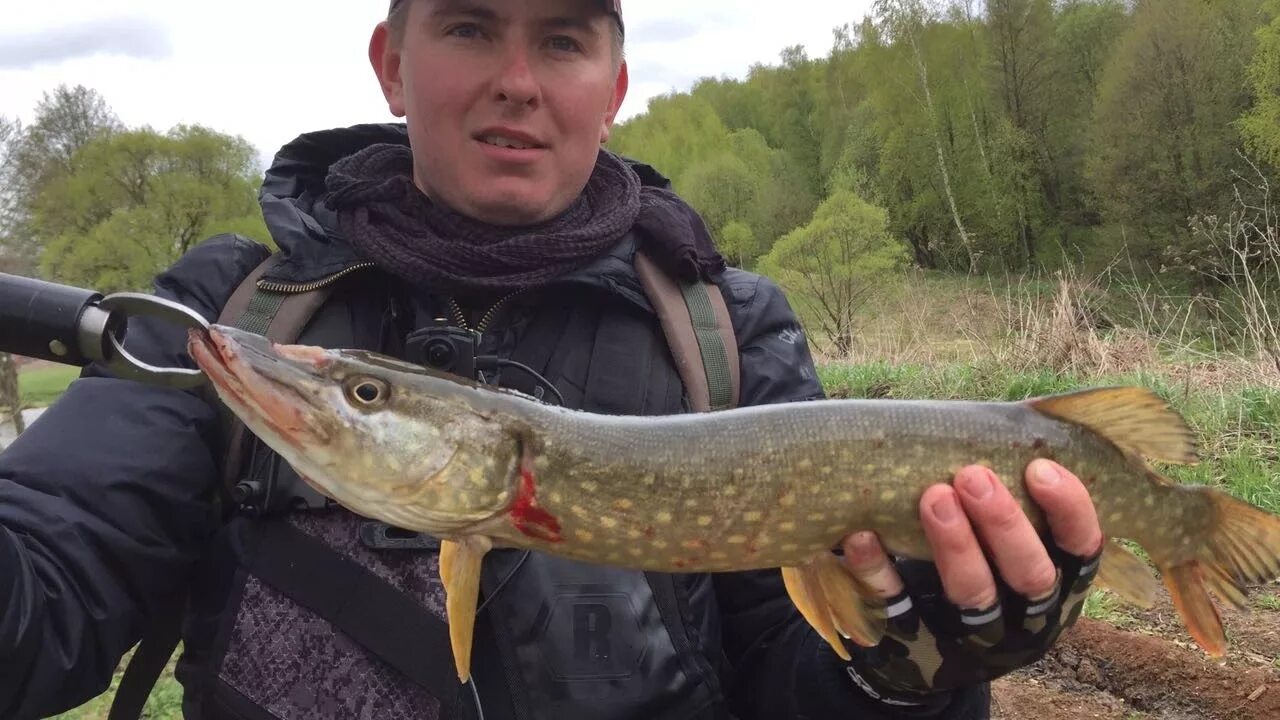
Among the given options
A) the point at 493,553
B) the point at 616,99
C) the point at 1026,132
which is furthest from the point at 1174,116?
the point at 493,553

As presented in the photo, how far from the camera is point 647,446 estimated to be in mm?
1748

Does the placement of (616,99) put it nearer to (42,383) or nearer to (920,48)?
(42,383)

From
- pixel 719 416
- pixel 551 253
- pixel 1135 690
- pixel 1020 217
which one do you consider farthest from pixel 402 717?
pixel 1020 217

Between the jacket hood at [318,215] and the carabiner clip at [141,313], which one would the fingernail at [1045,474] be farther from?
the carabiner clip at [141,313]

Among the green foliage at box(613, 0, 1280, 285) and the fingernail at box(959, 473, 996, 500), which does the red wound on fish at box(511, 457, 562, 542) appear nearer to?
the fingernail at box(959, 473, 996, 500)

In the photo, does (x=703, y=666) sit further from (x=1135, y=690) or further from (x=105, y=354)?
(x=1135, y=690)

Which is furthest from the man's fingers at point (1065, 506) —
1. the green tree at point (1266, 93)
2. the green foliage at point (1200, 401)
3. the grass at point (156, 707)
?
the green tree at point (1266, 93)

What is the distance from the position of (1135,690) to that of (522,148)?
3.63 metres

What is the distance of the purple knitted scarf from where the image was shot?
2186 mm

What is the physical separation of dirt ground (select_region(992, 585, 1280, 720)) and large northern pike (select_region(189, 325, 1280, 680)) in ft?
7.19

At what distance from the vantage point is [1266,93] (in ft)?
75.8

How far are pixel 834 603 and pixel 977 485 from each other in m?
0.40

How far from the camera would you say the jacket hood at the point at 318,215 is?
217cm

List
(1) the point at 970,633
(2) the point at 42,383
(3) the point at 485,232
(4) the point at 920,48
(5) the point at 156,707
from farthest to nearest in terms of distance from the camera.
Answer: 1. (4) the point at 920,48
2. (2) the point at 42,383
3. (5) the point at 156,707
4. (3) the point at 485,232
5. (1) the point at 970,633
